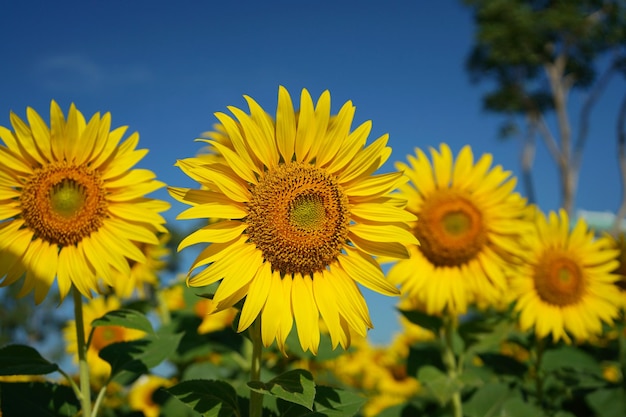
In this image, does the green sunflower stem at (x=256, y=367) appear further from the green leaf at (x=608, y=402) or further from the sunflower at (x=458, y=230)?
the green leaf at (x=608, y=402)

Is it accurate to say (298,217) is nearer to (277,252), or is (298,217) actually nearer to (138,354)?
(277,252)

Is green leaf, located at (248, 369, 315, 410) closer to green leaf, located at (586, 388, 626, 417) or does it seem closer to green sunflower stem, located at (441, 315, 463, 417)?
green sunflower stem, located at (441, 315, 463, 417)

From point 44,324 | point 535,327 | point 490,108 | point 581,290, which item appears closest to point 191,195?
point 535,327

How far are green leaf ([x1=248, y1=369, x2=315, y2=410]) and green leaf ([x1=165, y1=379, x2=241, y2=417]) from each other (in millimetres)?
173

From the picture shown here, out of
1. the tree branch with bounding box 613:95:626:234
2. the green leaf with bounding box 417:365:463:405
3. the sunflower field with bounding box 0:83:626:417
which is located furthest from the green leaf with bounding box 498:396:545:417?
the tree branch with bounding box 613:95:626:234

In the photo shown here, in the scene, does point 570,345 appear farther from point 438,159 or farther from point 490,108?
point 490,108

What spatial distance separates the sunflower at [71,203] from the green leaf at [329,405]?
0.77m

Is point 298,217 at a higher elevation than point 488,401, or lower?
higher

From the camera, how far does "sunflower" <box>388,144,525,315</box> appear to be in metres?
3.48

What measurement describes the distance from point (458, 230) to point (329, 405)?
1780 mm

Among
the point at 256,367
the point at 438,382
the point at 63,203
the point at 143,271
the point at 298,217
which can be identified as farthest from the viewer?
the point at 143,271

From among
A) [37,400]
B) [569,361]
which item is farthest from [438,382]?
[37,400]

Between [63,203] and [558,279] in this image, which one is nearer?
[63,203]

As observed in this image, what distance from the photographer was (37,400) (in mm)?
2391
